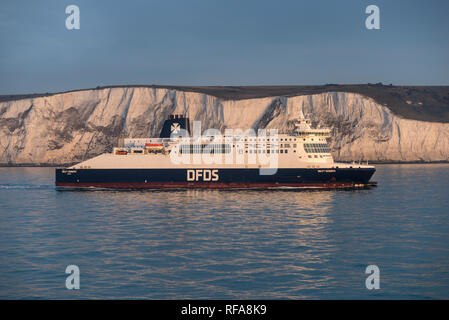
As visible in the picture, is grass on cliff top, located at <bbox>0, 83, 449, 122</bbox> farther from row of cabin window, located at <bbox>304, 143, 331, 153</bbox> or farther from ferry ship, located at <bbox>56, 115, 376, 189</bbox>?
row of cabin window, located at <bbox>304, 143, 331, 153</bbox>

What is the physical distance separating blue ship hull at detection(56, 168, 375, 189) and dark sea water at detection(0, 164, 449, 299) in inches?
346

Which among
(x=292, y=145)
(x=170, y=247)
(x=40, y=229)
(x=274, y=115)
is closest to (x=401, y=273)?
(x=170, y=247)

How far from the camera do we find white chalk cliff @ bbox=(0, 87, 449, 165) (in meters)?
94.3

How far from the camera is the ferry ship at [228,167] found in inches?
1750

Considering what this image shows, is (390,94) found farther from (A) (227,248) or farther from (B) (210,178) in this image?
(A) (227,248)

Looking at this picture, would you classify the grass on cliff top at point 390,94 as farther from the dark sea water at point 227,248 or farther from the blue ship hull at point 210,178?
the dark sea water at point 227,248

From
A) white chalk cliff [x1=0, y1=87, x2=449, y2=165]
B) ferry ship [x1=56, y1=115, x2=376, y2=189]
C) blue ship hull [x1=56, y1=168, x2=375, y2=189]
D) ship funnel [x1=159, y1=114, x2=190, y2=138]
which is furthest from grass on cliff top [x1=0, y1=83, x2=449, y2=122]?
blue ship hull [x1=56, y1=168, x2=375, y2=189]

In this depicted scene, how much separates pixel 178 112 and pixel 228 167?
170 feet

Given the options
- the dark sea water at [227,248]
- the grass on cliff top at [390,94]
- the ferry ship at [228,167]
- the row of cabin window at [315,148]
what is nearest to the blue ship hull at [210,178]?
the ferry ship at [228,167]

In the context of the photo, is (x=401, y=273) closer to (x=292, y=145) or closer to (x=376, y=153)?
(x=292, y=145)

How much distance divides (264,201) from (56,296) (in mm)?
22667

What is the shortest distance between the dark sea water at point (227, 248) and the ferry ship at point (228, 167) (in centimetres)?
900

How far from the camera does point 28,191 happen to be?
1790 inches
